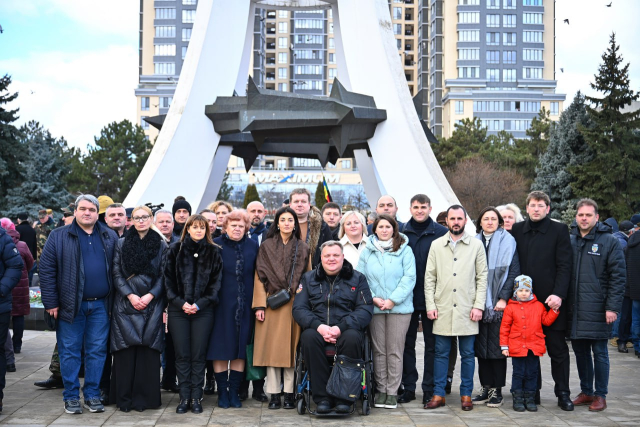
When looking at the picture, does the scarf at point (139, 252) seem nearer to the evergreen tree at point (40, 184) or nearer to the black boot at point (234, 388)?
the black boot at point (234, 388)

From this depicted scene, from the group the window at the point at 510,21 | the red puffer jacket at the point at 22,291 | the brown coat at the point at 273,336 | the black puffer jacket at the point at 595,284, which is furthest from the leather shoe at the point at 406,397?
the window at the point at 510,21

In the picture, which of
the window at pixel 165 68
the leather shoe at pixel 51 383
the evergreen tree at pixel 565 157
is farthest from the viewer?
the window at pixel 165 68

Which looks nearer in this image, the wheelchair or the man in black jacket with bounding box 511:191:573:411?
the wheelchair

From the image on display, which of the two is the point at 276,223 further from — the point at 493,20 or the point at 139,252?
the point at 493,20

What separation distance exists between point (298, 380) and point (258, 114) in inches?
444

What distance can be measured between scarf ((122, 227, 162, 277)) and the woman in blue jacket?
1.77m

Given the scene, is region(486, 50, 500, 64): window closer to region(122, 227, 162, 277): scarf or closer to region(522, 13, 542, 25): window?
region(522, 13, 542, 25): window

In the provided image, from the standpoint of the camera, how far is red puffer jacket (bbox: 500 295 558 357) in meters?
5.89

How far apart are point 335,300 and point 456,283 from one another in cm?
105

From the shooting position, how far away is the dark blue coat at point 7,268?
18.6ft

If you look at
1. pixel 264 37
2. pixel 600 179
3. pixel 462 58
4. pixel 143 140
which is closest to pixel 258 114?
pixel 600 179

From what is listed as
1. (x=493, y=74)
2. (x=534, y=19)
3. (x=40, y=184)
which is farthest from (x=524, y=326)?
(x=534, y=19)

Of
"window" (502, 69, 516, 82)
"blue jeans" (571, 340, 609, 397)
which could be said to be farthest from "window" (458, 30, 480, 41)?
"blue jeans" (571, 340, 609, 397)

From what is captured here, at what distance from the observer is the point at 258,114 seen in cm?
1633
